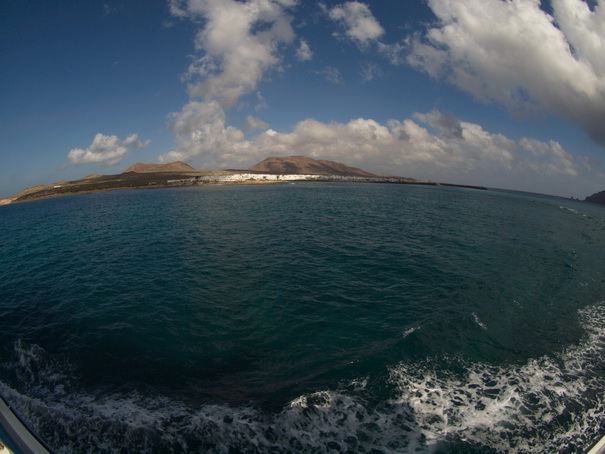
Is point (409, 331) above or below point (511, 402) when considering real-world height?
above

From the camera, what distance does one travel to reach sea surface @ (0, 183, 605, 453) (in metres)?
7.74

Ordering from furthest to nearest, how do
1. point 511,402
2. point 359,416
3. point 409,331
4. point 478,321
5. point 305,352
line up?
point 478,321 → point 409,331 → point 305,352 → point 511,402 → point 359,416

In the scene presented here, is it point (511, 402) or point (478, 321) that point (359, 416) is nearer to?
point (511, 402)

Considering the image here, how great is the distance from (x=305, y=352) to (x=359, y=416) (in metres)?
3.41

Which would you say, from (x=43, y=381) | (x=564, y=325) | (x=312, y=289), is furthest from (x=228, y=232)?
(x=564, y=325)

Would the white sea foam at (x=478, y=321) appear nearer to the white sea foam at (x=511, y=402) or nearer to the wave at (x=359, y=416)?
the white sea foam at (x=511, y=402)

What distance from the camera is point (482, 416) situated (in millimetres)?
8312

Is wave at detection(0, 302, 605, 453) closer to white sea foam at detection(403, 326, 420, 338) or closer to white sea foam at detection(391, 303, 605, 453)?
white sea foam at detection(391, 303, 605, 453)

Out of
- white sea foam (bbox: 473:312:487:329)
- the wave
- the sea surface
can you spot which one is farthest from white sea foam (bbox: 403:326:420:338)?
white sea foam (bbox: 473:312:487:329)

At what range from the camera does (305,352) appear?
36.3ft

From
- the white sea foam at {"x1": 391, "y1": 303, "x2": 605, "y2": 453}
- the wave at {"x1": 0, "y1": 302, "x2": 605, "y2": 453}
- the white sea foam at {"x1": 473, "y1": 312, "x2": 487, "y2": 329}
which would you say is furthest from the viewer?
the white sea foam at {"x1": 473, "y1": 312, "x2": 487, "y2": 329}

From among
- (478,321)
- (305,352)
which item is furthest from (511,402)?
(305,352)

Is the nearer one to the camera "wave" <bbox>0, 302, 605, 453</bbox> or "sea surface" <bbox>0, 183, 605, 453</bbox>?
"wave" <bbox>0, 302, 605, 453</bbox>

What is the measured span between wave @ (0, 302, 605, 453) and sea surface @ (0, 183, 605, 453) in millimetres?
43
